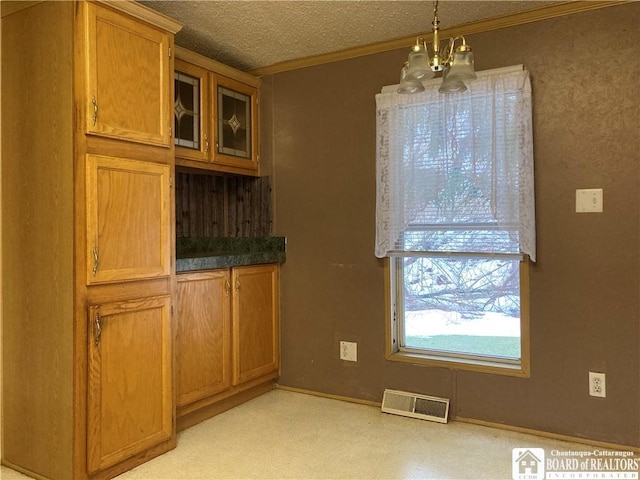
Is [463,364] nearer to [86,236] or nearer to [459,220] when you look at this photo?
[459,220]

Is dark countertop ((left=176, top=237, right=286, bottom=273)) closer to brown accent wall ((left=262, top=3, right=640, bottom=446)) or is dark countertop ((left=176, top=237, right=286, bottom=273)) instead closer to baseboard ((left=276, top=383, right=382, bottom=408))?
brown accent wall ((left=262, top=3, right=640, bottom=446))

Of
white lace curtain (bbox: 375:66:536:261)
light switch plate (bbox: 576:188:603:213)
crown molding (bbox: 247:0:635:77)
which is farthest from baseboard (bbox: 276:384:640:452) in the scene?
crown molding (bbox: 247:0:635:77)

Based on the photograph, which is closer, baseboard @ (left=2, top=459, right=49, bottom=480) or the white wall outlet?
baseboard @ (left=2, top=459, right=49, bottom=480)

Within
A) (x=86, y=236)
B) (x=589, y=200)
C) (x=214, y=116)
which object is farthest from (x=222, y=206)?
(x=589, y=200)

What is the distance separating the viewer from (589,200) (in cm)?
251

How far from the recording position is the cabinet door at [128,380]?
2131 mm

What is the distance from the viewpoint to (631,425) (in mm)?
2426

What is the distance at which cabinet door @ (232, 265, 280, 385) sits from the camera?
3.10 m

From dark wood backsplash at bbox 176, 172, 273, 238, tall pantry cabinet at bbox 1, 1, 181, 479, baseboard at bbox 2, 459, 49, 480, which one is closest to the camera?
tall pantry cabinet at bbox 1, 1, 181, 479

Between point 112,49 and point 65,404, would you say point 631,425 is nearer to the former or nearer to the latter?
point 65,404

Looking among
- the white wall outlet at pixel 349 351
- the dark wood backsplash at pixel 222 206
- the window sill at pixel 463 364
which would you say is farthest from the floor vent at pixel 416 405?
the dark wood backsplash at pixel 222 206

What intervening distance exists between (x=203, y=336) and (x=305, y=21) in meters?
1.86

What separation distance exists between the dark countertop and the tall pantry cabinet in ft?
1.87

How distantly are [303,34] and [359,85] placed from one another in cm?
48
